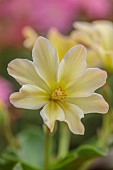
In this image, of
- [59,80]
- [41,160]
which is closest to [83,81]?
[59,80]

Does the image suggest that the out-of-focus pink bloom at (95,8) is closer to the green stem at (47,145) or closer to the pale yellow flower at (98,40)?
the pale yellow flower at (98,40)

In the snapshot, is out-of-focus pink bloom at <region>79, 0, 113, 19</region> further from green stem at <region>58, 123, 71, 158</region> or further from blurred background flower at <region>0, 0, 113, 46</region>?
green stem at <region>58, 123, 71, 158</region>

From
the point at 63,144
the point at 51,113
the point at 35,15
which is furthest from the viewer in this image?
the point at 35,15

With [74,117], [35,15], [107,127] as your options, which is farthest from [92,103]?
[35,15]

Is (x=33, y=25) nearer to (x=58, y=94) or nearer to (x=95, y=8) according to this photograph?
(x=95, y=8)

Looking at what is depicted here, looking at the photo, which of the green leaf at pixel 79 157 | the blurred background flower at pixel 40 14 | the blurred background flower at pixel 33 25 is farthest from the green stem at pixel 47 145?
the blurred background flower at pixel 40 14

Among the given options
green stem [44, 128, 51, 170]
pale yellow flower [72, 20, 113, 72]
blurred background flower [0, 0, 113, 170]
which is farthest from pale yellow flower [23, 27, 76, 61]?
blurred background flower [0, 0, 113, 170]

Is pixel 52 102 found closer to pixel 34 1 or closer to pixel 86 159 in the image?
pixel 86 159

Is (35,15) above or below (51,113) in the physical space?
below
